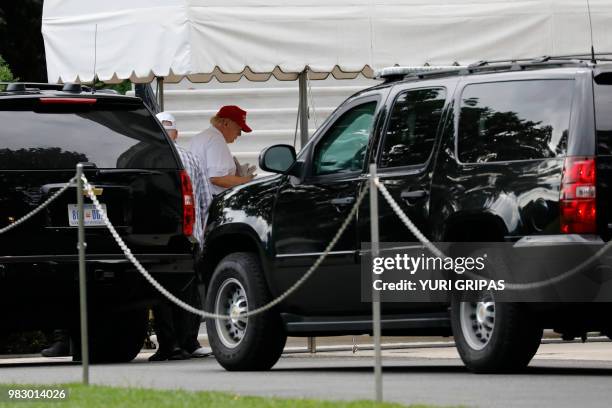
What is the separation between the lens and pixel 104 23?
16516mm

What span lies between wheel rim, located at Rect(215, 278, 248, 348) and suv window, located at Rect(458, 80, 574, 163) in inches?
95.9

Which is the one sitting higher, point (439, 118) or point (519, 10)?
point (519, 10)

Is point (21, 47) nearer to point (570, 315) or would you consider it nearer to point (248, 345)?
point (248, 345)

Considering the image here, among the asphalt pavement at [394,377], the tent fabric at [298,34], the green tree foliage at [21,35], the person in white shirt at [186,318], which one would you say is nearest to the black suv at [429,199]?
the asphalt pavement at [394,377]

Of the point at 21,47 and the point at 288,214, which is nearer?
the point at 288,214

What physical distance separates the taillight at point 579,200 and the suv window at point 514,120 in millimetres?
197

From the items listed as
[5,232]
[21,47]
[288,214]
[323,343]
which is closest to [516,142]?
[288,214]

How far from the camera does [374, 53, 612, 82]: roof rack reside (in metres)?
11.6

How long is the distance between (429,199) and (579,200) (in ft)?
4.16

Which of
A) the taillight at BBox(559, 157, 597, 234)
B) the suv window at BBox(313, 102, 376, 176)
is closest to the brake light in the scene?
the suv window at BBox(313, 102, 376, 176)

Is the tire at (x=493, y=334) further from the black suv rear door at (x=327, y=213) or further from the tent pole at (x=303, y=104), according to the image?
the tent pole at (x=303, y=104)

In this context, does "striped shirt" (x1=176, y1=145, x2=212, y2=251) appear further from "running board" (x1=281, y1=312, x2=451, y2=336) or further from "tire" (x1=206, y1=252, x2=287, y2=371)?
"running board" (x1=281, y1=312, x2=451, y2=336)

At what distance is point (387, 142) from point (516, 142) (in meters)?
1.26

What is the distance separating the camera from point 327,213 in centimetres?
1259
